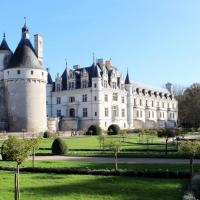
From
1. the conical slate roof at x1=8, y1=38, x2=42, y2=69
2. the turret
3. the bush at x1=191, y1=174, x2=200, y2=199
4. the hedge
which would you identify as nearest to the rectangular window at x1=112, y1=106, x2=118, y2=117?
the turret

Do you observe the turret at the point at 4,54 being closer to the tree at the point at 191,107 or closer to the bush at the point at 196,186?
the tree at the point at 191,107

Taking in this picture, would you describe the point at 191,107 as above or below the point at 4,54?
below

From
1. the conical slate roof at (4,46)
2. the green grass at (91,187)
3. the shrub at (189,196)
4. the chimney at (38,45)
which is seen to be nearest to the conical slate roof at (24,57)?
the conical slate roof at (4,46)

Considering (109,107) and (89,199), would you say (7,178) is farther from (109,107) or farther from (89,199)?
(109,107)

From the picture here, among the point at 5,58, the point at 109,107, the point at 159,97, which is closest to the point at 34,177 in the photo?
the point at 5,58

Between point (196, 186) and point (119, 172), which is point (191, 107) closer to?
point (119, 172)

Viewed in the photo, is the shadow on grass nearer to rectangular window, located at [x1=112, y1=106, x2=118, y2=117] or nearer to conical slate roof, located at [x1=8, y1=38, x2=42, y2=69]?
conical slate roof, located at [x1=8, y1=38, x2=42, y2=69]

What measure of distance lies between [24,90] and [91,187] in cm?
3378

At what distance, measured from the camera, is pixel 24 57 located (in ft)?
143

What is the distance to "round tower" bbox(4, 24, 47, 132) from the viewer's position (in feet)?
143

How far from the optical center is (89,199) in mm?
9688

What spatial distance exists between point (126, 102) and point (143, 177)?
5164cm

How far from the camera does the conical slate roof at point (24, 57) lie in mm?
43500

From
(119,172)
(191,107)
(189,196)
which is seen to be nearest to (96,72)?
(191,107)
